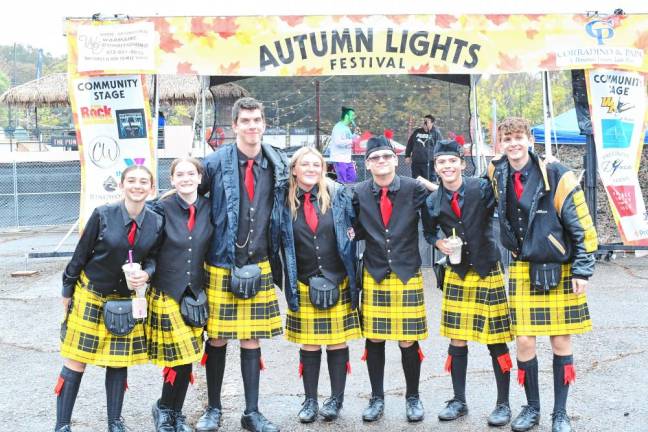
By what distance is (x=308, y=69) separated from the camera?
29.6ft

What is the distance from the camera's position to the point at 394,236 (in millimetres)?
4582

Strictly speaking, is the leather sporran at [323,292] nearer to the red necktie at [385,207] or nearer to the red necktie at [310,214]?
the red necktie at [310,214]

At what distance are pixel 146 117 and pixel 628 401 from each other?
623cm

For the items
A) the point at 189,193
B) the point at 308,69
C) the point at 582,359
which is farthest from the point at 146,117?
the point at 582,359

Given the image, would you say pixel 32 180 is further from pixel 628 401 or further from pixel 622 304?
pixel 628 401

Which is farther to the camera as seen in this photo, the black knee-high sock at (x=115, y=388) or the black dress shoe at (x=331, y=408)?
the black dress shoe at (x=331, y=408)

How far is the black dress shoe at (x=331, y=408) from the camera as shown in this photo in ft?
15.2

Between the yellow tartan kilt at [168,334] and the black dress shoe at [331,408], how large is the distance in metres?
0.87

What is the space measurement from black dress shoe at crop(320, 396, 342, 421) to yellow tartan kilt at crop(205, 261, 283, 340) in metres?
0.57

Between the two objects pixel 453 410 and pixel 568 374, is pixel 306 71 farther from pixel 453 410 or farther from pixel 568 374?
pixel 568 374

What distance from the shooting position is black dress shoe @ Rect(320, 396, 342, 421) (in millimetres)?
4637

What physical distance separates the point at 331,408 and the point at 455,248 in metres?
1.24

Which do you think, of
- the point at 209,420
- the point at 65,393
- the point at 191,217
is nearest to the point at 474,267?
the point at 191,217

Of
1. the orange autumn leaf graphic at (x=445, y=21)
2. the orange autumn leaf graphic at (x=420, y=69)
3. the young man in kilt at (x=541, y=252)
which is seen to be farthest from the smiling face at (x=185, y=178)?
the orange autumn leaf graphic at (x=445, y=21)
